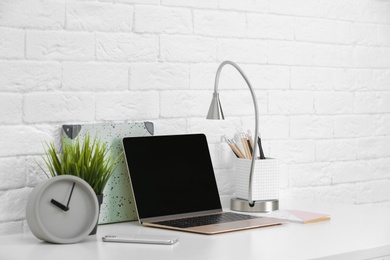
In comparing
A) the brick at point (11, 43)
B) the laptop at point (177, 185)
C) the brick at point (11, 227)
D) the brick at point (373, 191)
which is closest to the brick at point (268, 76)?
the laptop at point (177, 185)

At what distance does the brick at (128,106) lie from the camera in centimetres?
202

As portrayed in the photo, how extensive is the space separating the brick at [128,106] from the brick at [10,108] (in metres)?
0.24

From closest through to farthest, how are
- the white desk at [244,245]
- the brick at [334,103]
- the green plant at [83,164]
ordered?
the white desk at [244,245], the green plant at [83,164], the brick at [334,103]

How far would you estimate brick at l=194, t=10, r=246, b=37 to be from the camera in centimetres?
225

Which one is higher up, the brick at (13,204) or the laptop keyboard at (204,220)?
the brick at (13,204)

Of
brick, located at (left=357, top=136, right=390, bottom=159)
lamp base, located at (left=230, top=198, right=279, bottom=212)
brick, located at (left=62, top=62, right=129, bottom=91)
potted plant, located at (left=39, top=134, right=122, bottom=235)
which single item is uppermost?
brick, located at (left=62, top=62, right=129, bottom=91)

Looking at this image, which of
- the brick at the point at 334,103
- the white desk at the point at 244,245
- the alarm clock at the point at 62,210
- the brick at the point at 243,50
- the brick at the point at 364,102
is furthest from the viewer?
the brick at the point at 364,102

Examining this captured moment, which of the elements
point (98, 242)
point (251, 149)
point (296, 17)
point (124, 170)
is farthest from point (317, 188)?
point (98, 242)

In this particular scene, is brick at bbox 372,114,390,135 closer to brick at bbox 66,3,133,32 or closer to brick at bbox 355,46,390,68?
brick at bbox 355,46,390,68

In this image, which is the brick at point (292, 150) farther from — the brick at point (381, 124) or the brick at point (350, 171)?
the brick at point (381, 124)

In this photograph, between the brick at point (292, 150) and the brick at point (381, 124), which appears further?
the brick at point (381, 124)

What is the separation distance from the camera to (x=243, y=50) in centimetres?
236

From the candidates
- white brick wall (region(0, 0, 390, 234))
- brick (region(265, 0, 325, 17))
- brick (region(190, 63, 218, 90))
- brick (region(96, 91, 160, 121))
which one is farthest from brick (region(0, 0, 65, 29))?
brick (region(265, 0, 325, 17))

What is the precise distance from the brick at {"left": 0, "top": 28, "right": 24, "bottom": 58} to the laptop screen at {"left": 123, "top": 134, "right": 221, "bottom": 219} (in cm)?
39
